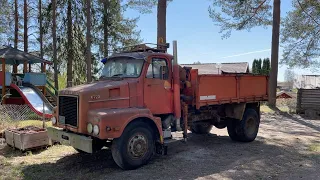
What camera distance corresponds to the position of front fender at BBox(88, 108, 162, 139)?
589cm

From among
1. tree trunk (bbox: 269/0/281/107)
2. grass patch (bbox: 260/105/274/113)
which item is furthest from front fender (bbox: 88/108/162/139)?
tree trunk (bbox: 269/0/281/107)

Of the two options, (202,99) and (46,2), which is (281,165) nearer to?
(202,99)

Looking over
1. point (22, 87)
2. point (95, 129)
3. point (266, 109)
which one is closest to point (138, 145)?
point (95, 129)

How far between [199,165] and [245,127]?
3.16 m

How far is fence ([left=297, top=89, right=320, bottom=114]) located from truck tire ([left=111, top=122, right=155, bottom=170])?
13555mm

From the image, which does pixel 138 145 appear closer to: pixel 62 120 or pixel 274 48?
pixel 62 120

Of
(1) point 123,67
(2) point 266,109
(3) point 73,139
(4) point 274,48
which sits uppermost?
(4) point 274,48

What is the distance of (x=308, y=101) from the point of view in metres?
17.5

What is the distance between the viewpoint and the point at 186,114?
7.84 meters

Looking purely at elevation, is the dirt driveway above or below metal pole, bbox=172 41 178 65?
below

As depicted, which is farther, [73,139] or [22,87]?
[22,87]

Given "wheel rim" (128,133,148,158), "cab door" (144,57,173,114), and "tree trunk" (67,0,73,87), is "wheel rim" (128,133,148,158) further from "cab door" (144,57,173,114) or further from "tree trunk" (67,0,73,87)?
"tree trunk" (67,0,73,87)

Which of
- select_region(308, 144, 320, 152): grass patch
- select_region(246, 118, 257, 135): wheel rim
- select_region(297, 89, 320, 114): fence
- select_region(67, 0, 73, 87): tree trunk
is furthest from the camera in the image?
select_region(67, 0, 73, 87): tree trunk

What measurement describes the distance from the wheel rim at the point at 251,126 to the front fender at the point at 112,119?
14.8 ft
